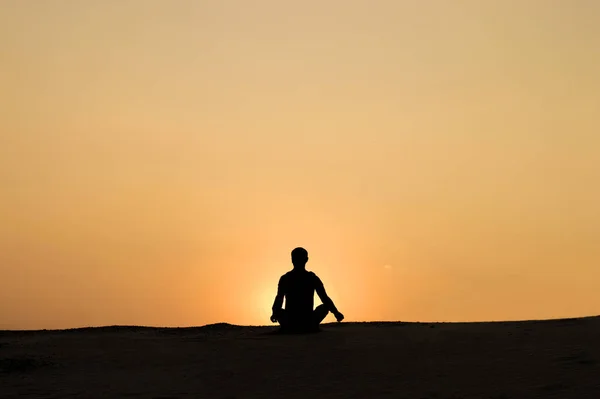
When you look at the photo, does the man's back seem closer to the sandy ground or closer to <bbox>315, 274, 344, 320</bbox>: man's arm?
<bbox>315, 274, 344, 320</bbox>: man's arm

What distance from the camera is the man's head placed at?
14891mm

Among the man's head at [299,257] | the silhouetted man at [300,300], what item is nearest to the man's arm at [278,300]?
the silhouetted man at [300,300]

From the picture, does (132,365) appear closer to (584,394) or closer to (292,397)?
(292,397)

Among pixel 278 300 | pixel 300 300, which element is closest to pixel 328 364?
pixel 300 300

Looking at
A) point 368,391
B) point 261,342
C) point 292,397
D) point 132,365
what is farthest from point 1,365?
point 368,391

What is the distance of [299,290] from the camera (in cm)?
1484

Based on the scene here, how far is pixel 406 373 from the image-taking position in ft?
34.9

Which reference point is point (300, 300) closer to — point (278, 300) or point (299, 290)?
point (299, 290)

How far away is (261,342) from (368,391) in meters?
3.88

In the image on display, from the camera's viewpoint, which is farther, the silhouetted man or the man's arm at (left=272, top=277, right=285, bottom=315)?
the man's arm at (left=272, top=277, right=285, bottom=315)

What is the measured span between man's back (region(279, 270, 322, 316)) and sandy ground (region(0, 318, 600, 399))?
64 centimetres

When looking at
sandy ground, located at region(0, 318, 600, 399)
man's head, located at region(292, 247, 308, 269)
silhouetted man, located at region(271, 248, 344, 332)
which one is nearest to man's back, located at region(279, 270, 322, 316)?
silhouetted man, located at region(271, 248, 344, 332)

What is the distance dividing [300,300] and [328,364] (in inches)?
134

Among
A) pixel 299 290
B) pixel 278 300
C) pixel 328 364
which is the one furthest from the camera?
pixel 278 300
